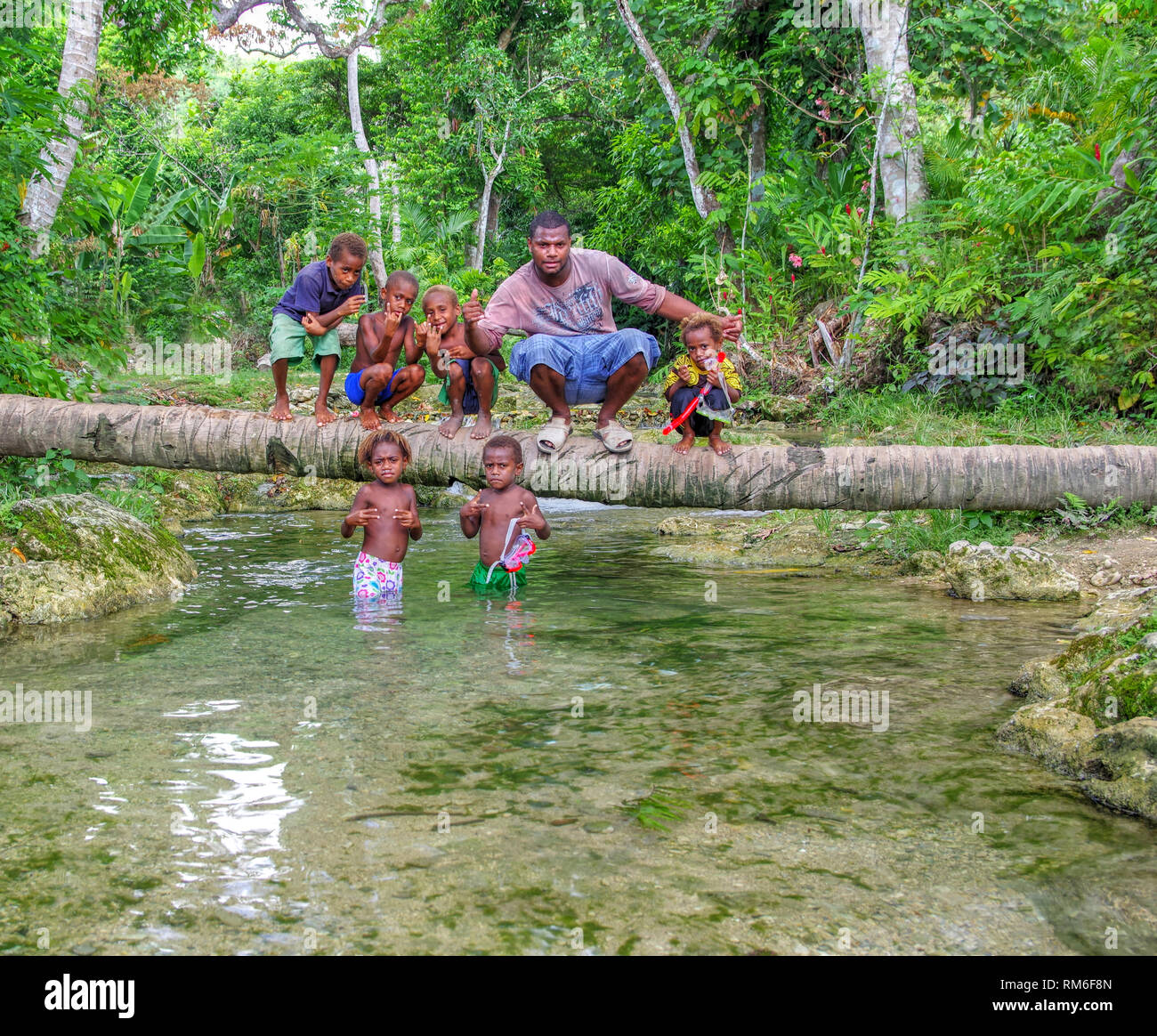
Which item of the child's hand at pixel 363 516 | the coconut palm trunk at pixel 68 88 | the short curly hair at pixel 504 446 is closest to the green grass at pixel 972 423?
the short curly hair at pixel 504 446

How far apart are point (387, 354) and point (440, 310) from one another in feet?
1.78

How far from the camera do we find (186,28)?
47.0ft

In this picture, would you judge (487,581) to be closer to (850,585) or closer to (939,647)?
(850,585)

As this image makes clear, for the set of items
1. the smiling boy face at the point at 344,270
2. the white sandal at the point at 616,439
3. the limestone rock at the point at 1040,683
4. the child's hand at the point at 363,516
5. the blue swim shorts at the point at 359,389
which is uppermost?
the smiling boy face at the point at 344,270

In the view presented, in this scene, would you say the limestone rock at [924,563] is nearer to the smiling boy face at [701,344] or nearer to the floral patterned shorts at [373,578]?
the smiling boy face at [701,344]

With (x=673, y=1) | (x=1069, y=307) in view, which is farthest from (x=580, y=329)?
(x=673, y=1)

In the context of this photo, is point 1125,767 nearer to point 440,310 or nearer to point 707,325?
point 707,325

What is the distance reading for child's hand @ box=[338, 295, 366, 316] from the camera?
6398 millimetres

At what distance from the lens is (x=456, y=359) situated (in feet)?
20.4

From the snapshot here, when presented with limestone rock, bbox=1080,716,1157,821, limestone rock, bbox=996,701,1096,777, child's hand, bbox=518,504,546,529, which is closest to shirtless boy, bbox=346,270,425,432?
child's hand, bbox=518,504,546,529

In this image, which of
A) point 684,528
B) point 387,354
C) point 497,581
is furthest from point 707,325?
point 684,528

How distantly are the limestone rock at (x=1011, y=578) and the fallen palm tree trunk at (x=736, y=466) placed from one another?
2.25 feet

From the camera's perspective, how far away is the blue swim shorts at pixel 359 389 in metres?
6.48

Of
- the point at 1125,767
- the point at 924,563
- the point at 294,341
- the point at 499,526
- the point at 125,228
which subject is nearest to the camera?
the point at 1125,767
